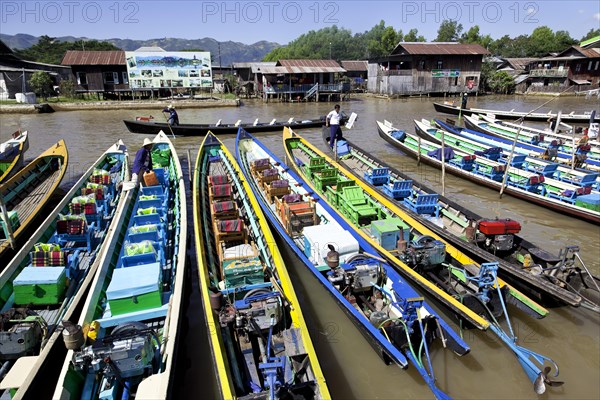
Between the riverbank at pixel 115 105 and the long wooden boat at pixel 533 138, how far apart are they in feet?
82.3

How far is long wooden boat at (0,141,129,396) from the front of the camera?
16.4 feet

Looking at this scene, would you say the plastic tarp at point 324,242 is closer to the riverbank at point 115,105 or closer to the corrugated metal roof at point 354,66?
Result: the riverbank at point 115,105

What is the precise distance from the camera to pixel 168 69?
39.5 meters

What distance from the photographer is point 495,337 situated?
6469mm

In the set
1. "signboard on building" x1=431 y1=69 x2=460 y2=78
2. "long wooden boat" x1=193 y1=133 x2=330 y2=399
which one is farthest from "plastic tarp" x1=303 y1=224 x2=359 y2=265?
"signboard on building" x1=431 y1=69 x2=460 y2=78

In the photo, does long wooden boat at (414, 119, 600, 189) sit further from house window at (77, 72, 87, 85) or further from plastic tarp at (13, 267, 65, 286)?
house window at (77, 72, 87, 85)

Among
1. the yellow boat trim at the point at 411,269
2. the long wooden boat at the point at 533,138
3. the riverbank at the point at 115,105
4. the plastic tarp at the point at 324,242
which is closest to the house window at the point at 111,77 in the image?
the riverbank at the point at 115,105

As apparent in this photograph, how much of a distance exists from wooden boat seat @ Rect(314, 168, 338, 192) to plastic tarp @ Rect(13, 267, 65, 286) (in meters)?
6.98

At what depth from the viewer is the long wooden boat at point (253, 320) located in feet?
15.2

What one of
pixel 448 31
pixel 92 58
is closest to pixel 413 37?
pixel 448 31

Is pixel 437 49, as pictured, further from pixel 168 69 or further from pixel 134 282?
pixel 134 282

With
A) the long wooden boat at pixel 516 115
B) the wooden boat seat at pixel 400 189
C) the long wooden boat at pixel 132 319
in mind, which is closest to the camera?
the long wooden boat at pixel 132 319

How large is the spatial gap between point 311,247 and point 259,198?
304 centimetres

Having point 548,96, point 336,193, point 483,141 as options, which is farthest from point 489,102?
point 336,193
